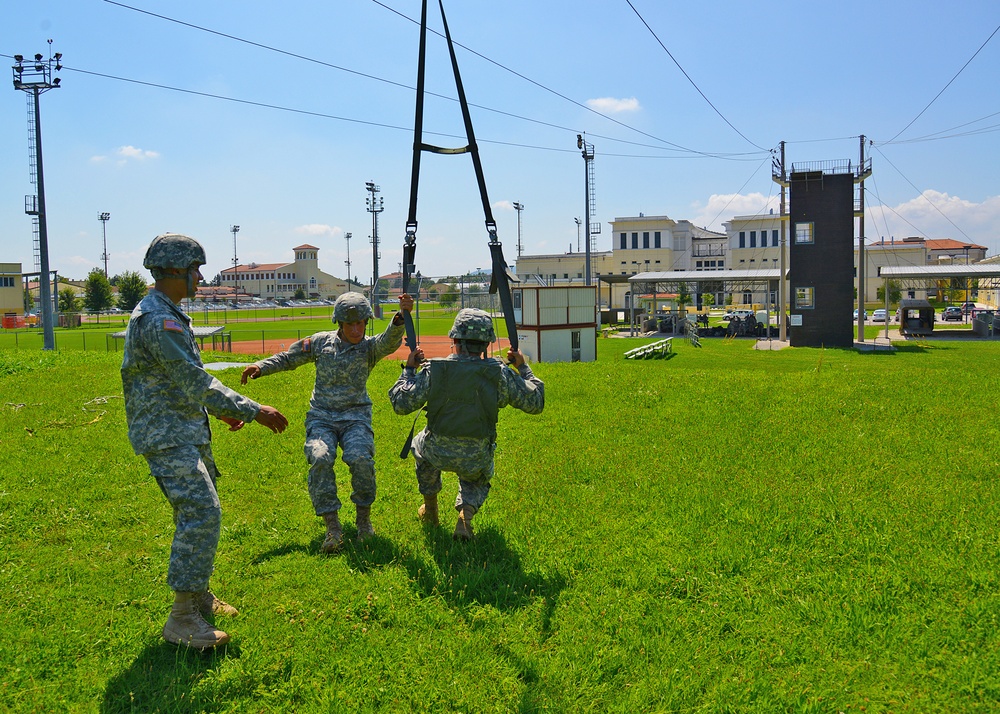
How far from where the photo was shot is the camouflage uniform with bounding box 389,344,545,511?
19.2ft

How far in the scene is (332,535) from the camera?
5.80 m

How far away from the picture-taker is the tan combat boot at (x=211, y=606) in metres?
4.62

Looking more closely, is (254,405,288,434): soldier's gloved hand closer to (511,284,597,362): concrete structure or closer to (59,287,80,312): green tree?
(511,284,597,362): concrete structure

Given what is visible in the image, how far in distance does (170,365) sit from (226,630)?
161 cm

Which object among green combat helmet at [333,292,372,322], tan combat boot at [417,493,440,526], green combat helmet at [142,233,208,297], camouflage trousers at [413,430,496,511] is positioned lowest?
tan combat boot at [417,493,440,526]

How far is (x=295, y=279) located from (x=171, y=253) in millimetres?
158763

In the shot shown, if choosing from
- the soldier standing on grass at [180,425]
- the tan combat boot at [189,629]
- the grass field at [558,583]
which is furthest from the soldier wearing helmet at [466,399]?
the tan combat boot at [189,629]

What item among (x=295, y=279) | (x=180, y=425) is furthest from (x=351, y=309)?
(x=295, y=279)

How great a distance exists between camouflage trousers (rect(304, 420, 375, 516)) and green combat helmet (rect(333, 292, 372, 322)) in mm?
846

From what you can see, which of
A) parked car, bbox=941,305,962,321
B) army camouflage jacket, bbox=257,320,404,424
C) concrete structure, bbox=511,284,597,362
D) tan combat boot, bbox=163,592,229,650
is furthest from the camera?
parked car, bbox=941,305,962,321

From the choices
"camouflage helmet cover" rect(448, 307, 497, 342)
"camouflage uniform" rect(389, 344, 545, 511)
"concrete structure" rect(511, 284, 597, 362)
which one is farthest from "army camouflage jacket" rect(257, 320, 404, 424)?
"concrete structure" rect(511, 284, 597, 362)

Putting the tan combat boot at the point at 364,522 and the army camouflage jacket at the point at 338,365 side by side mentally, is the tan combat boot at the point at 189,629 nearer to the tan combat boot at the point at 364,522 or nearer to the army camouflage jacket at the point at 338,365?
the tan combat boot at the point at 364,522

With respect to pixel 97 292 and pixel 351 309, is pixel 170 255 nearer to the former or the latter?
pixel 351 309

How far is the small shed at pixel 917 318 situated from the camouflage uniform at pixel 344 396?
49.2 meters
